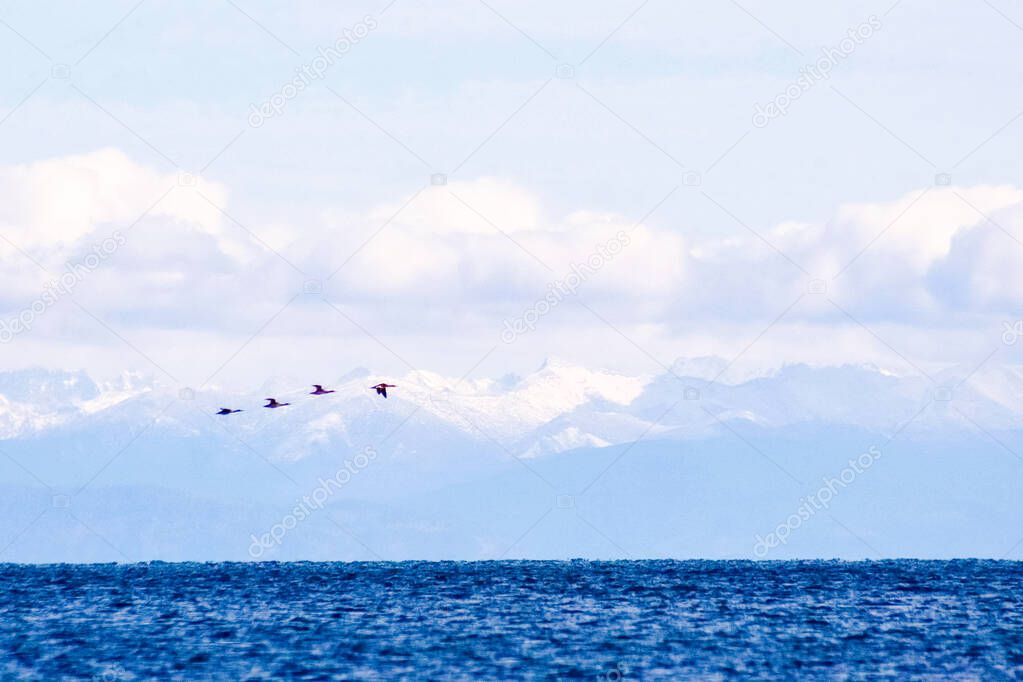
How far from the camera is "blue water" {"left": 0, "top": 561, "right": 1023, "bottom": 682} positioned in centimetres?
8162

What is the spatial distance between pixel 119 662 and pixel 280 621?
2613 centimetres

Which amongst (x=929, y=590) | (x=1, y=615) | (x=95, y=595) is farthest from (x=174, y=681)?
(x=929, y=590)

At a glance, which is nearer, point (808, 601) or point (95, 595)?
point (808, 601)

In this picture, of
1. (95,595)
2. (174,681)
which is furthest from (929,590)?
(174,681)

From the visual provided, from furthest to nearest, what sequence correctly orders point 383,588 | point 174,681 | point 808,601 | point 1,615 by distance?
1. point 383,588
2. point 808,601
3. point 1,615
4. point 174,681

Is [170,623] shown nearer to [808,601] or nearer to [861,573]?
[808,601]

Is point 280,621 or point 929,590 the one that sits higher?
point 929,590

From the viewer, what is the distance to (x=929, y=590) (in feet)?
486

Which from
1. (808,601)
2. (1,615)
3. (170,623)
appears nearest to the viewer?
(170,623)

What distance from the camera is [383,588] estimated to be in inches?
6284

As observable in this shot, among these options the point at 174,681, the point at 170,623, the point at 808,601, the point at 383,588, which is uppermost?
the point at 383,588

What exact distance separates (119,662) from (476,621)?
101 feet

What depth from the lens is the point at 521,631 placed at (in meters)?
101

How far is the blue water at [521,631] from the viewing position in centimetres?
8162
